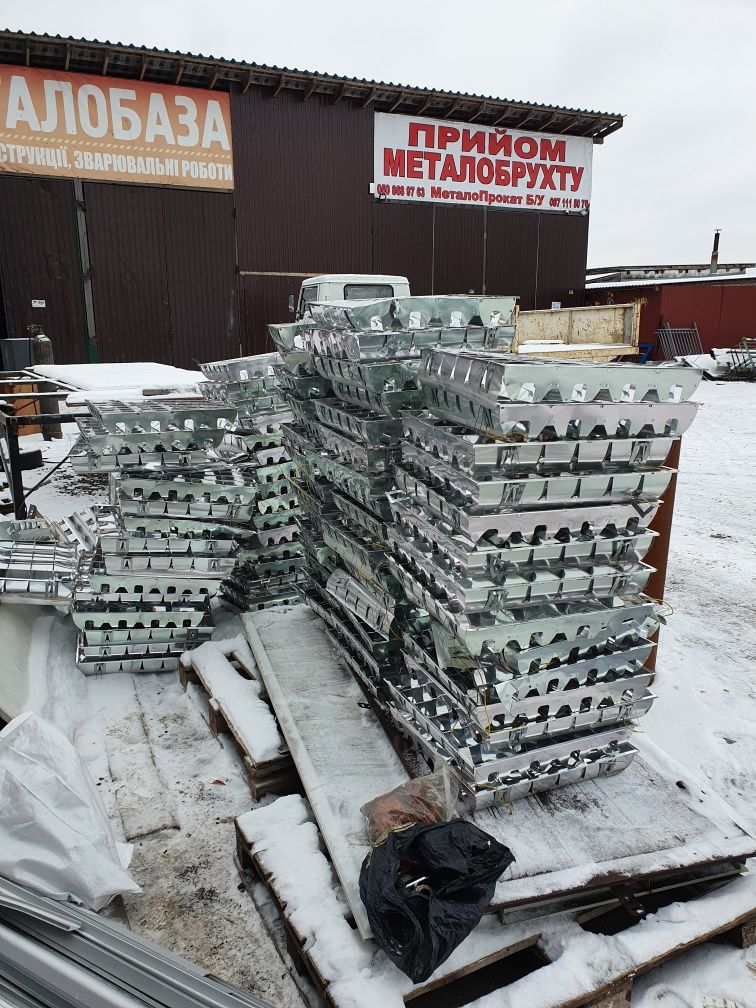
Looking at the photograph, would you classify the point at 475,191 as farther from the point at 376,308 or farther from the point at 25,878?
the point at 25,878

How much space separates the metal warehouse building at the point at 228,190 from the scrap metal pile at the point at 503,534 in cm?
1350

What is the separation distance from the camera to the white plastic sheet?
228cm

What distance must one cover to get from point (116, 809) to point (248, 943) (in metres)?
0.95

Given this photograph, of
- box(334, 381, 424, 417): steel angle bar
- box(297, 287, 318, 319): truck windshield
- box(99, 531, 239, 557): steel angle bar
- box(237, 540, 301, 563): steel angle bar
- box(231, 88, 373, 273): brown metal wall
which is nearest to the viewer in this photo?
box(334, 381, 424, 417): steel angle bar

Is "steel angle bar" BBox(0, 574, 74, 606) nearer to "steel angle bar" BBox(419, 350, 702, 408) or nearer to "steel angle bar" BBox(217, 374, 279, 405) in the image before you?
"steel angle bar" BBox(217, 374, 279, 405)

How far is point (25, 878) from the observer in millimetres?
2223

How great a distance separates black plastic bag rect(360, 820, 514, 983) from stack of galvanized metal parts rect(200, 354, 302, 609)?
2413mm

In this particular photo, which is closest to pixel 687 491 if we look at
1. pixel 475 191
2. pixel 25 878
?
pixel 25 878

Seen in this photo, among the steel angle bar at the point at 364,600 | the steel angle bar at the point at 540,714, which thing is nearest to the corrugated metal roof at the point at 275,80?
the steel angle bar at the point at 364,600

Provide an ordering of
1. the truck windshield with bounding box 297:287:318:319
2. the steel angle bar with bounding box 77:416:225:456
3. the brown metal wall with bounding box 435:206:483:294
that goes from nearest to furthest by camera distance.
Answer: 1. the steel angle bar with bounding box 77:416:225:456
2. the truck windshield with bounding box 297:287:318:319
3. the brown metal wall with bounding box 435:206:483:294

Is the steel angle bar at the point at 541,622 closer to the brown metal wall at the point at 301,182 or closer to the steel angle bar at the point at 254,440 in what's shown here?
the steel angle bar at the point at 254,440

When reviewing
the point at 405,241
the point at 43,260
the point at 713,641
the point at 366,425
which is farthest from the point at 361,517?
the point at 405,241

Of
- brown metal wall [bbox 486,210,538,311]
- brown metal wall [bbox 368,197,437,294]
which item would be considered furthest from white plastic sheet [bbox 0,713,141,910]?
brown metal wall [bbox 486,210,538,311]

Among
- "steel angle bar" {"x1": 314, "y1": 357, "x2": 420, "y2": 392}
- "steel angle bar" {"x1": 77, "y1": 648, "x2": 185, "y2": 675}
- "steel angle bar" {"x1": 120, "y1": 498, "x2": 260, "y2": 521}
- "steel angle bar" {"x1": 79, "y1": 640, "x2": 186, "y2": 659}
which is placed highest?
"steel angle bar" {"x1": 314, "y1": 357, "x2": 420, "y2": 392}
